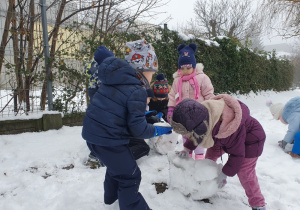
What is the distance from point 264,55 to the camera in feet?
39.2

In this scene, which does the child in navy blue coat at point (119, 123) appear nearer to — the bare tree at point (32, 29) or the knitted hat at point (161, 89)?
the knitted hat at point (161, 89)

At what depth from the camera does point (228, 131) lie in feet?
5.28

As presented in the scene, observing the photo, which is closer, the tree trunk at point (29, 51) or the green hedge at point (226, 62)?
the tree trunk at point (29, 51)

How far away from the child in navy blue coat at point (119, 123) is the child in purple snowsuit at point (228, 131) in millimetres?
312

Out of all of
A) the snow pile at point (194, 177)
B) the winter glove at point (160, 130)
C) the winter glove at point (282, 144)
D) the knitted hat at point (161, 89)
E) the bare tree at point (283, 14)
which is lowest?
the winter glove at point (282, 144)

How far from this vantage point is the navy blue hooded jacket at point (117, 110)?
159cm

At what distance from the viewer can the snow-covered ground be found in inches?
76.2

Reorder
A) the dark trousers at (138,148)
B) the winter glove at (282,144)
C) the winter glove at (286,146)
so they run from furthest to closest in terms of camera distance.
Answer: the winter glove at (282,144) < the winter glove at (286,146) < the dark trousers at (138,148)

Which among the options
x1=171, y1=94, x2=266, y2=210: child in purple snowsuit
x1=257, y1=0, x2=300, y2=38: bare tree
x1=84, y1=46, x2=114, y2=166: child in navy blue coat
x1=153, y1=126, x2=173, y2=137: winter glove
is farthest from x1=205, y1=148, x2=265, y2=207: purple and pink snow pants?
x1=257, y1=0, x2=300, y2=38: bare tree

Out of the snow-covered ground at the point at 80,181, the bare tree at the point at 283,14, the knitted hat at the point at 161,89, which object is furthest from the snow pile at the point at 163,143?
the bare tree at the point at 283,14

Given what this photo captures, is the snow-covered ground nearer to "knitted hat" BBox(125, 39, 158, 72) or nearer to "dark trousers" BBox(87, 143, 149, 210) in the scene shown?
"dark trousers" BBox(87, 143, 149, 210)

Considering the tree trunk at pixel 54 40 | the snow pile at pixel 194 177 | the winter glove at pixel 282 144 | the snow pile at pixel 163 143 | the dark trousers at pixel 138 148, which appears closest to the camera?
the snow pile at pixel 194 177

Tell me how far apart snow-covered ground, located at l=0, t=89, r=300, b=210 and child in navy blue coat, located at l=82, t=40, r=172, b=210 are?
1.29ft

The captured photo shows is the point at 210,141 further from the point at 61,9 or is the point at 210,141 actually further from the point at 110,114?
the point at 61,9
